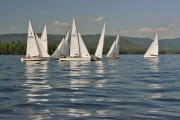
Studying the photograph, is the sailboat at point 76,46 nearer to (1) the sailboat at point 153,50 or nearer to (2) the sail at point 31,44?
(2) the sail at point 31,44

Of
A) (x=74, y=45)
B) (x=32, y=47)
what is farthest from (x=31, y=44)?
(x=74, y=45)

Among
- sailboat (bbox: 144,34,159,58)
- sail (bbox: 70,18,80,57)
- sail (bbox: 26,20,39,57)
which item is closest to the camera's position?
sail (bbox: 70,18,80,57)

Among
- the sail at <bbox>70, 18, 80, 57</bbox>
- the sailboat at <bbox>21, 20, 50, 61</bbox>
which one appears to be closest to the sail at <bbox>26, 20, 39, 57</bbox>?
the sailboat at <bbox>21, 20, 50, 61</bbox>

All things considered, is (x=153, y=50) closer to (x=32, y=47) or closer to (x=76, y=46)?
(x=76, y=46)

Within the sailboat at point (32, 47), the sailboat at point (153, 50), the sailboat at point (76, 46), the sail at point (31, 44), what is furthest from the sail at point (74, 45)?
the sailboat at point (153, 50)

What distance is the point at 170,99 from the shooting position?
16156 mm

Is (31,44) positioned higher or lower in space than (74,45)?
higher

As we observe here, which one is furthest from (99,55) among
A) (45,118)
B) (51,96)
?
(45,118)

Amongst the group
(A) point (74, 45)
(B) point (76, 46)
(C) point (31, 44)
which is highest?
(C) point (31, 44)

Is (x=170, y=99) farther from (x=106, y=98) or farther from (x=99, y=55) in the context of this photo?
(x=99, y=55)

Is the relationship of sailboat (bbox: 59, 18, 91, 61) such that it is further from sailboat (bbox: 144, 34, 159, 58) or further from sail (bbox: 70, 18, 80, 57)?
sailboat (bbox: 144, 34, 159, 58)

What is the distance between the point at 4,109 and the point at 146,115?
579 centimetres

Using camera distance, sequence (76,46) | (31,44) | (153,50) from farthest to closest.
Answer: (153,50) → (31,44) → (76,46)

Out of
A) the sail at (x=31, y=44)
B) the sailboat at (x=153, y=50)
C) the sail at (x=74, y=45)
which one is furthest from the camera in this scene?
the sailboat at (x=153, y=50)
